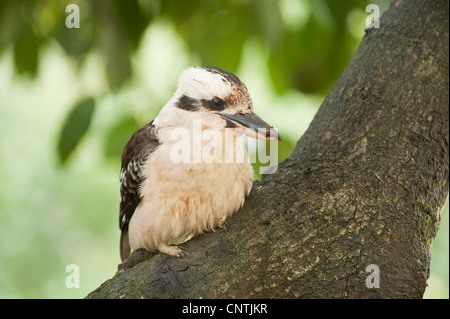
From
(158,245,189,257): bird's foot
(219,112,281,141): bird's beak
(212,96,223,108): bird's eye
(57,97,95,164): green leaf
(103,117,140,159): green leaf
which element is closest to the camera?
(158,245,189,257): bird's foot

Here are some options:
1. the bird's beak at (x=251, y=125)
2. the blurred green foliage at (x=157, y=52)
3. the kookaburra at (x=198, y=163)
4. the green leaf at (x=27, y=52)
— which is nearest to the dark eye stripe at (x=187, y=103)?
the kookaburra at (x=198, y=163)

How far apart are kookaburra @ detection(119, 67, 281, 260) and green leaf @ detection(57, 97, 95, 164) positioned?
438 millimetres

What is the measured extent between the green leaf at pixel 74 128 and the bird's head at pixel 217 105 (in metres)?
0.50

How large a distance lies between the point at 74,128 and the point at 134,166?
417 millimetres

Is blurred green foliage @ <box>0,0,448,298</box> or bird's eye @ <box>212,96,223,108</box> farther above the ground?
blurred green foliage @ <box>0,0,448,298</box>

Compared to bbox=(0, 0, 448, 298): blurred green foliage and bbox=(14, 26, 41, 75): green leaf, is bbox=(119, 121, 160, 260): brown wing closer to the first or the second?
bbox=(0, 0, 448, 298): blurred green foliage

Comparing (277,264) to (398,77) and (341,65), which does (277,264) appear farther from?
(341,65)

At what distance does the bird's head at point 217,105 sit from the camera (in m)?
2.43

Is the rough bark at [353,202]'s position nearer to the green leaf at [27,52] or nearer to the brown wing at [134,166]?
the brown wing at [134,166]

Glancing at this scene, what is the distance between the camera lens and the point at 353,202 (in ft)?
7.59

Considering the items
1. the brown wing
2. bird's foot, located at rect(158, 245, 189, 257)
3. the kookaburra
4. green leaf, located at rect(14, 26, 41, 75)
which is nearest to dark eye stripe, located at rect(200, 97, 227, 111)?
the kookaburra

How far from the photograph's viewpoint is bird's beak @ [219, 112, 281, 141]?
7.77 feet
